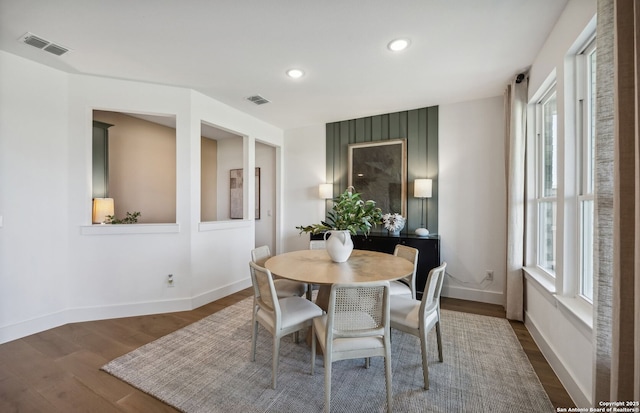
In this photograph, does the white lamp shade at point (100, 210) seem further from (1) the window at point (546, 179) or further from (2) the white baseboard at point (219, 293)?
(1) the window at point (546, 179)

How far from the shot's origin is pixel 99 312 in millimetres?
2832

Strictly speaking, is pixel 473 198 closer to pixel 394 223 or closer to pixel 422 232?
pixel 422 232

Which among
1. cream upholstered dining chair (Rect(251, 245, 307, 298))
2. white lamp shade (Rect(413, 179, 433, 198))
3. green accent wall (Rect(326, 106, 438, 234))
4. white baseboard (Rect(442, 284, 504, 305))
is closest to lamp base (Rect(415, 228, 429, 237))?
green accent wall (Rect(326, 106, 438, 234))

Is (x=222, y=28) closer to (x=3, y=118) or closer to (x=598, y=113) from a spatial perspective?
(x=3, y=118)

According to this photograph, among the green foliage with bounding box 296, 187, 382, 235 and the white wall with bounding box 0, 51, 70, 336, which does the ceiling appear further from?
the green foliage with bounding box 296, 187, 382, 235

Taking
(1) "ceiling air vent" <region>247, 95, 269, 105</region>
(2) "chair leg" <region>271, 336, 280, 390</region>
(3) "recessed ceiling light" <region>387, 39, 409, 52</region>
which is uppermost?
(1) "ceiling air vent" <region>247, 95, 269, 105</region>

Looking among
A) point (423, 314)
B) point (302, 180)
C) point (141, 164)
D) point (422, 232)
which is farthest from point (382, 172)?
point (141, 164)

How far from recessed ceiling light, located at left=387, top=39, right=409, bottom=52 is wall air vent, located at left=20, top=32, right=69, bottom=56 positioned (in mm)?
2849

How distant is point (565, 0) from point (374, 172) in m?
2.55

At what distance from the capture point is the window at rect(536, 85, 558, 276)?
7.95ft

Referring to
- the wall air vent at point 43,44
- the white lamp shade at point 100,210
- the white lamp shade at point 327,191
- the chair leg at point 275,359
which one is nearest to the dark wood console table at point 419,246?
the white lamp shade at point 327,191

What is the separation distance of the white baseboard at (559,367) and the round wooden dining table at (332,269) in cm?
116

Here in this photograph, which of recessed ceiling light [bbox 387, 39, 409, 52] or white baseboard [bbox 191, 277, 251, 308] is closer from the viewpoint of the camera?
recessed ceiling light [bbox 387, 39, 409, 52]

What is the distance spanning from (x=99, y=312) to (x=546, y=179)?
16.1 feet
